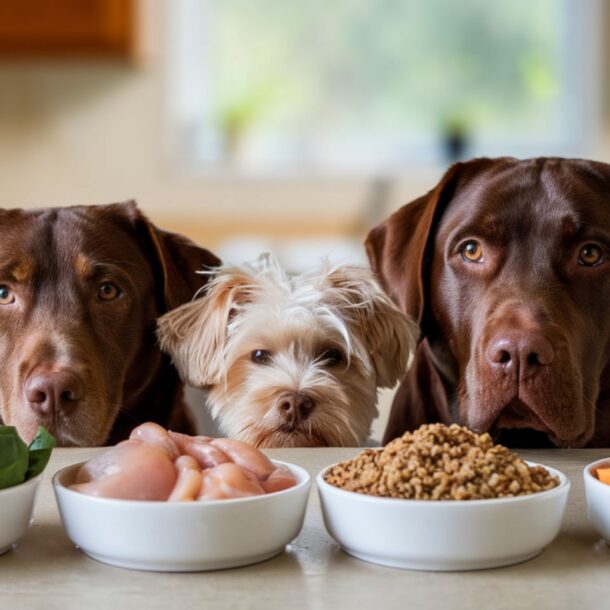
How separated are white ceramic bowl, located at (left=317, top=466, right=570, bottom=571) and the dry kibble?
0.07 feet

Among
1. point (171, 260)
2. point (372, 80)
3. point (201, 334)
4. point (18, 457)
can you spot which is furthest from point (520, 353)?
point (372, 80)

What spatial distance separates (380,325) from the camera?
151 cm

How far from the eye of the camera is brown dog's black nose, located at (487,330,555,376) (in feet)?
4.40

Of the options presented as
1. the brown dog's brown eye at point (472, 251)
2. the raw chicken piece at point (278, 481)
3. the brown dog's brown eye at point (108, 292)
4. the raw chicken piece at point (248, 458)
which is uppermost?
the brown dog's brown eye at point (472, 251)

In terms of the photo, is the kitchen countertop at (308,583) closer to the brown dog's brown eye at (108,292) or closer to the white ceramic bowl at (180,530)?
the white ceramic bowl at (180,530)

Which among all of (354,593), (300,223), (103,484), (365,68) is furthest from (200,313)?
(365,68)

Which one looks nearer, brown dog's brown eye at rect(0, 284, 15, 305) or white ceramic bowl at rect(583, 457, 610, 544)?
white ceramic bowl at rect(583, 457, 610, 544)

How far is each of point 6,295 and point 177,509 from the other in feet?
2.12

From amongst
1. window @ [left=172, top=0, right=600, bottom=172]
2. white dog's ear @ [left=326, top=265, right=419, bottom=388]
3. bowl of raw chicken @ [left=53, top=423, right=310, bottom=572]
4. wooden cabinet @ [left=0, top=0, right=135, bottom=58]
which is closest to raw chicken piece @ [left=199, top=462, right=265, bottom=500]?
bowl of raw chicken @ [left=53, top=423, right=310, bottom=572]

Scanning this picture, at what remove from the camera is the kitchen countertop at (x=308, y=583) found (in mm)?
885

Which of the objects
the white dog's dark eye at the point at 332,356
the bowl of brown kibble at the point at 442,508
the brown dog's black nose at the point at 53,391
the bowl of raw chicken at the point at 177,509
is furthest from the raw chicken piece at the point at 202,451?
the white dog's dark eye at the point at 332,356

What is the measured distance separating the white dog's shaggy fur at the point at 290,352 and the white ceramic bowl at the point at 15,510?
1.47 ft

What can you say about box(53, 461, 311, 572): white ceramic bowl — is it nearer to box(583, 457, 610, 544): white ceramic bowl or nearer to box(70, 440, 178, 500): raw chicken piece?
box(70, 440, 178, 500): raw chicken piece

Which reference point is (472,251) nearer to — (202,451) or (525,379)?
(525,379)
